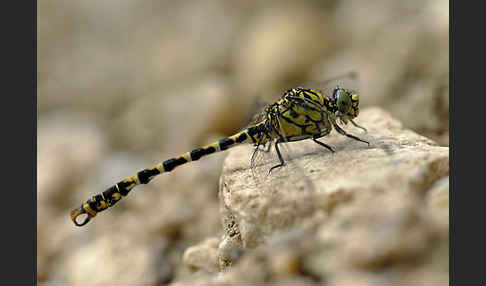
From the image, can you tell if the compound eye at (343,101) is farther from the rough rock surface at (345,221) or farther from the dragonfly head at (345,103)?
the rough rock surface at (345,221)

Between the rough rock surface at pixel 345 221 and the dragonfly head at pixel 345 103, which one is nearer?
the rough rock surface at pixel 345 221

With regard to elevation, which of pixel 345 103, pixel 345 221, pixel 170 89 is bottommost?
pixel 345 221

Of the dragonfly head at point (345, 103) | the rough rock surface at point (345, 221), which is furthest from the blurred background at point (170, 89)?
the dragonfly head at point (345, 103)

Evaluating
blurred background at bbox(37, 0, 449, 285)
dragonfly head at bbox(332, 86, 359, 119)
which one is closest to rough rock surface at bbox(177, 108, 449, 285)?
dragonfly head at bbox(332, 86, 359, 119)

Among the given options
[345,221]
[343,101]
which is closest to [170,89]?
[343,101]

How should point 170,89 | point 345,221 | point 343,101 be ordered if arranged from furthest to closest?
point 170,89 → point 343,101 → point 345,221

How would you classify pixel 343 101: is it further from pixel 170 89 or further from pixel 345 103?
pixel 170 89
